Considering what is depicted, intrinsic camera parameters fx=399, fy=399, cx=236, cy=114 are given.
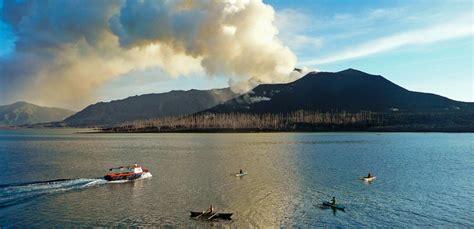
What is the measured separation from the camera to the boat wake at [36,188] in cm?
5519

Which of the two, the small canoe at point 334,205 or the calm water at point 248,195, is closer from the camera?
the calm water at point 248,195

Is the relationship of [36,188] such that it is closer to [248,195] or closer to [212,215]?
[248,195]

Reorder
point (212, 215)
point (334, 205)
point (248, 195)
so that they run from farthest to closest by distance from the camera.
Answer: point (248, 195) → point (334, 205) → point (212, 215)

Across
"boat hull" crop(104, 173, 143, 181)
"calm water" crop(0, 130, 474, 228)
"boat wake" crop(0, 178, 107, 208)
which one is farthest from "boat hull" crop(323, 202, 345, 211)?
"boat wake" crop(0, 178, 107, 208)

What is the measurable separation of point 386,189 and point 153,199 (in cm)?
3669

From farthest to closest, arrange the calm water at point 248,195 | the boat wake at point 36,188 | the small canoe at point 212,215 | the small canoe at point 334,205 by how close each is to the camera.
Answer: 1. the boat wake at point 36,188
2. the small canoe at point 334,205
3. the calm water at point 248,195
4. the small canoe at point 212,215

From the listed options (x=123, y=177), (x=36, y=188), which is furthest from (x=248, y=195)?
(x=36, y=188)

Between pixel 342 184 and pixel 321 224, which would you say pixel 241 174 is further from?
pixel 321 224

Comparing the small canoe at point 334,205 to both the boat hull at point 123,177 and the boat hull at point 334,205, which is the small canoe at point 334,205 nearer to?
the boat hull at point 334,205

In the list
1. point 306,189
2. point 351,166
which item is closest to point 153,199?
point 306,189

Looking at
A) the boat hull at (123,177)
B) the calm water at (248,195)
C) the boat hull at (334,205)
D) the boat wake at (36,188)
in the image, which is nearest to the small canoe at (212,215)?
the calm water at (248,195)

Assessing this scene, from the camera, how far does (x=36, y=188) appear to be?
207ft

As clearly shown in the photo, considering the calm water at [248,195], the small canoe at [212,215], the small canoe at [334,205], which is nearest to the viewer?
the small canoe at [212,215]

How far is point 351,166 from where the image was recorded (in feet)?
311
